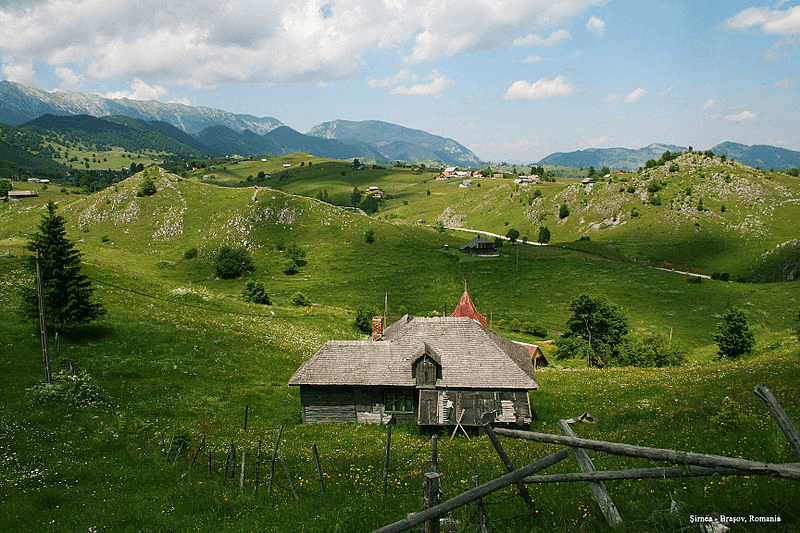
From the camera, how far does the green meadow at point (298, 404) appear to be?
11094 millimetres

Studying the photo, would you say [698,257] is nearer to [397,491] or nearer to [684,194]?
[684,194]

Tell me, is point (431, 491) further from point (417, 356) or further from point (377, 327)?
point (377, 327)

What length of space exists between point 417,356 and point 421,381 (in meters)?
1.95

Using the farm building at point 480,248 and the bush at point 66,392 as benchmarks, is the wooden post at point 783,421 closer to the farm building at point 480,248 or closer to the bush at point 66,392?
the bush at point 66,392

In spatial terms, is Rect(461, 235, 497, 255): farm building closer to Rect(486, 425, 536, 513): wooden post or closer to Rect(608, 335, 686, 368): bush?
Rect(608, 335, 686, 368): bush

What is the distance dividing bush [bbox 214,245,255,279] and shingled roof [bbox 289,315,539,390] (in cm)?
7570

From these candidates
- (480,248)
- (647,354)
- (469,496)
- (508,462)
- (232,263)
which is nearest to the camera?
(469,496)

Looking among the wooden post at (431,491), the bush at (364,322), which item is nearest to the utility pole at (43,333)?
the wooden post at (431,491)

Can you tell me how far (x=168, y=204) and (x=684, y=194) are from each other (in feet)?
599

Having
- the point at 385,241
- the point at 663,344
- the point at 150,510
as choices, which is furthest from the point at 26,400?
the point at 385,241

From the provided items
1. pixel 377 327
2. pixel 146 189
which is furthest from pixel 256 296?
pixel 146 189

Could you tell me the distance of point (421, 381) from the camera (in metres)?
34.0

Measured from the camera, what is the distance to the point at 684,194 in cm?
16275

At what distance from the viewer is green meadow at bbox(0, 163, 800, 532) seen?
1109cm
